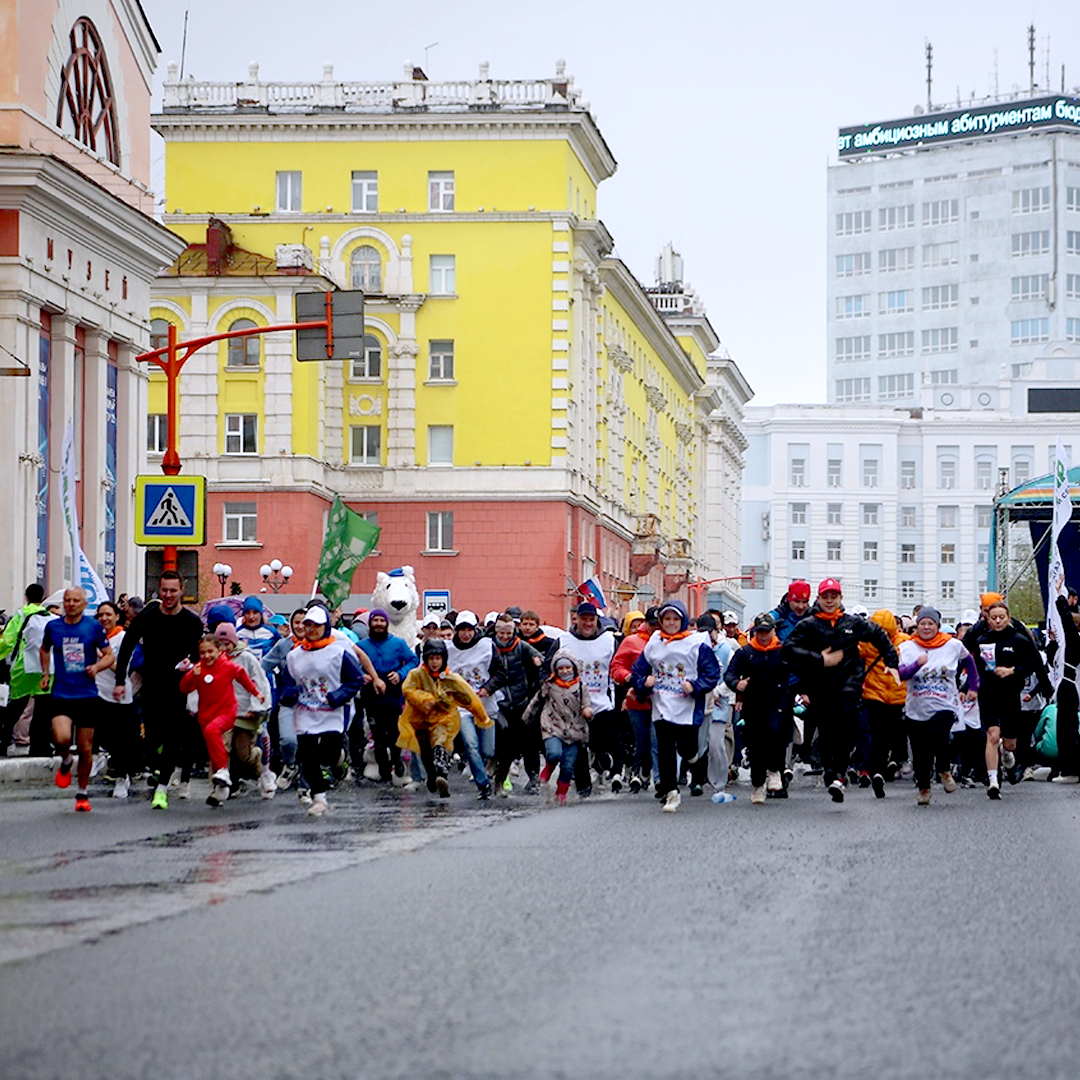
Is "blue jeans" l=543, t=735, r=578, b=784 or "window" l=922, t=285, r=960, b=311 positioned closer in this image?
"blue jeans" l=543, t=735, r=578, b=784

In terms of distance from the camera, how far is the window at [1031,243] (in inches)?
5797

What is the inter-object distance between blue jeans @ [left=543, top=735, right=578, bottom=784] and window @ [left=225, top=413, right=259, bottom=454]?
1697 inches

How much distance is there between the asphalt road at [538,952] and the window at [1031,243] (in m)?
135

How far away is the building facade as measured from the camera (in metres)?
36.6

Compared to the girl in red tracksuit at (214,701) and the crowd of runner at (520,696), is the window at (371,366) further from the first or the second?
the girl in red tracksuit at (214,701)

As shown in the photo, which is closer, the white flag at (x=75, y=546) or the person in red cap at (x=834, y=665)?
the person in red cap at (x=834, y=665)

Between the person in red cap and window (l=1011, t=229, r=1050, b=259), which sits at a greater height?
window (l=1011, t=229, r=1050, b=259)

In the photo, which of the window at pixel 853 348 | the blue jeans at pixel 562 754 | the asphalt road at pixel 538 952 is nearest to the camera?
the asphalt road at pixel 538 952

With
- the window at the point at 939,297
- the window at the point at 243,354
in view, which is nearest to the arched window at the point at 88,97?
the window at the point at 243,354

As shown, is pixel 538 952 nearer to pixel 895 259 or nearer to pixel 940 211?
pixel 940 211

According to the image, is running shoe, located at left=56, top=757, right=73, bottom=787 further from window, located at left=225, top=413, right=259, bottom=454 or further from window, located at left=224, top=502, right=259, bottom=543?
window, located at left=225, top=413, right=259, bottom=454

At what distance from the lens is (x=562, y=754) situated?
20516mm

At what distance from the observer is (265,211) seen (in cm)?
6606

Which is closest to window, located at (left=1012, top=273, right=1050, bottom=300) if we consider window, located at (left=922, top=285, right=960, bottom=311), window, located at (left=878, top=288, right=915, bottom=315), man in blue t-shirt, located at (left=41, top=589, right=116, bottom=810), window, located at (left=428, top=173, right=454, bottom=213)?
window, located at (left=922, top=285, right=960, bottom=311)
